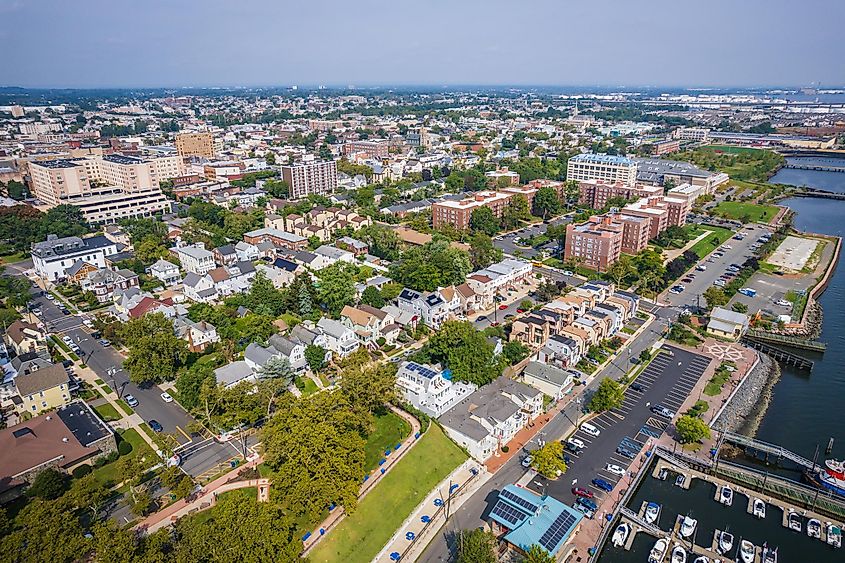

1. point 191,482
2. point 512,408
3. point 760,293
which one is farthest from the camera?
point 760,293

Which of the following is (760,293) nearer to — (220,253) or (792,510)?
(792,510)

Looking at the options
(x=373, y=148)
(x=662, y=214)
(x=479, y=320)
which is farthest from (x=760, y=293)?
(x=373, y=148)

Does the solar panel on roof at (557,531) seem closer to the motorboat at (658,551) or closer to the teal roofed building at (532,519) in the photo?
the teal roofed building at (532,519)

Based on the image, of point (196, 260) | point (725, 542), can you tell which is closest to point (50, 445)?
point (196, 260)

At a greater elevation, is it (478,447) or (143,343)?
(143,343)

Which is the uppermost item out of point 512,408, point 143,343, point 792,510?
point 143,343

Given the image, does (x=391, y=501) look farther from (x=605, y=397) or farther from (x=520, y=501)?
(x=605, y=397)

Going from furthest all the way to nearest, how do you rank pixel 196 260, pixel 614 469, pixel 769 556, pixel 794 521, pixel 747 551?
pixel 196 260, pixel 614 469, pixel 794 521, pixel 747 551, pixel 769 556
